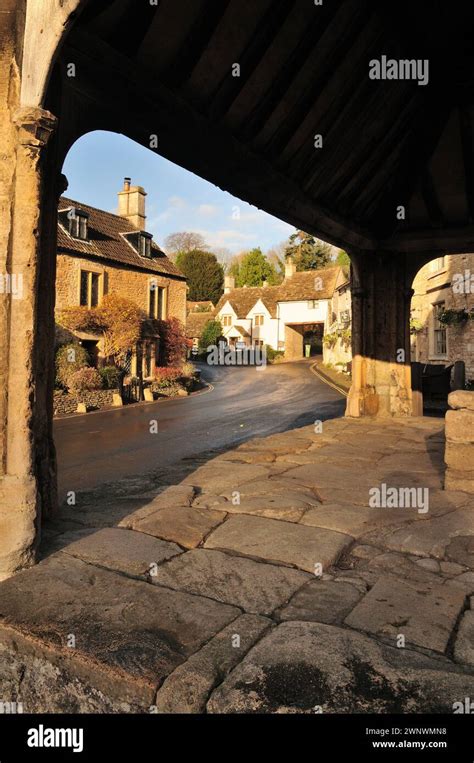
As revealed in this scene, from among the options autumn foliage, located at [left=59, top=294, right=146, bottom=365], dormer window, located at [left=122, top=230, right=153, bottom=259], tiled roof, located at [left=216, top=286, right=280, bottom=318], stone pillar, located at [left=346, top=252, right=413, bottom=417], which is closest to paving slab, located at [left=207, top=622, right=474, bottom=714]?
stone pillar, located at [left=346, top=252, right=413, bottom=417]

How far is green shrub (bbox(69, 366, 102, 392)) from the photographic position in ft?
60.9

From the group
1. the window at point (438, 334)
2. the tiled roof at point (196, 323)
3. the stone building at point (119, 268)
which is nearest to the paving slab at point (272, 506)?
the stone building at point (119, 268)

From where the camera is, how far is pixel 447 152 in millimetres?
8461

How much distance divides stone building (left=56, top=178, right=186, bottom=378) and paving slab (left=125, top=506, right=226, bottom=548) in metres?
17.7

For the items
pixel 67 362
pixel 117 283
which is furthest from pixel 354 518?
pixel 117 283

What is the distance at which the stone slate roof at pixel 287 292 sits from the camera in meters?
48.9

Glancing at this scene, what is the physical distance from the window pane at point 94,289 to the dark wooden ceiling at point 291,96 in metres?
16.8

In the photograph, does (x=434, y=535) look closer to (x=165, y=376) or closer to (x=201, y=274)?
(x=165, y=376)

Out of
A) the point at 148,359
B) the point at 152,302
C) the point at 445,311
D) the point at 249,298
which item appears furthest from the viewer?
the point at 249,298

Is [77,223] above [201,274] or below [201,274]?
below

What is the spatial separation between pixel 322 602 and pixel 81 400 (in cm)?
1648

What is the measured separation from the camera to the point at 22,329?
3.14m

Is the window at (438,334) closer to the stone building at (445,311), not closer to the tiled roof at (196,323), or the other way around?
the stone building at (445,311)
